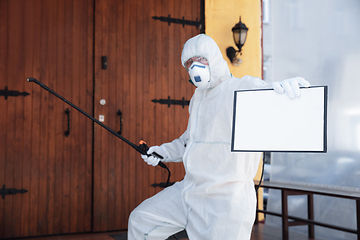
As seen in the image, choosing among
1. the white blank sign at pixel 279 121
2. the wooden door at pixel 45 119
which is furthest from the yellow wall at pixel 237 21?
the white blank sign at pixel 279 121

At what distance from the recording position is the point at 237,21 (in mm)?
4312

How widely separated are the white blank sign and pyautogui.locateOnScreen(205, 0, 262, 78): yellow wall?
8.90ft

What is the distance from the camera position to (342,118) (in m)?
3.33

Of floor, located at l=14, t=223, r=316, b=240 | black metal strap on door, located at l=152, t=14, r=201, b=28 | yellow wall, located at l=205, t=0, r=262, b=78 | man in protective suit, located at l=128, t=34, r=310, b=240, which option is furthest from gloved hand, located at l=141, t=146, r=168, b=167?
yellow wall, located at l=205, t=0, r=262, b=78

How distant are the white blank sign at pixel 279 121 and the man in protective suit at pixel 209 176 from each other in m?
0.24

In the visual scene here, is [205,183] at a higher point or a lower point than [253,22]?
lower

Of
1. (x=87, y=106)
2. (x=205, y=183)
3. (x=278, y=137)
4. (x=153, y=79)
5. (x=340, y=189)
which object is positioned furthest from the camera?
(x=153, y=79)

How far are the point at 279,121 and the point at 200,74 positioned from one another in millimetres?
580

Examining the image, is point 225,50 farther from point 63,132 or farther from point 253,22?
point 63,132

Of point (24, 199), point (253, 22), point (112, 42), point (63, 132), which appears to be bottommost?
point (24, 199)

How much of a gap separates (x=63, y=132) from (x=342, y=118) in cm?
261

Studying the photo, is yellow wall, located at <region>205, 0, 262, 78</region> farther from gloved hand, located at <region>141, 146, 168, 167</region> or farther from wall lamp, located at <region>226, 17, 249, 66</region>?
gloved hand, located at <region>141, 146, 168, 167</region>

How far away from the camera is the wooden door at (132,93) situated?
11.8 feet

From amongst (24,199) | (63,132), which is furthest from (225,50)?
(24,199)
